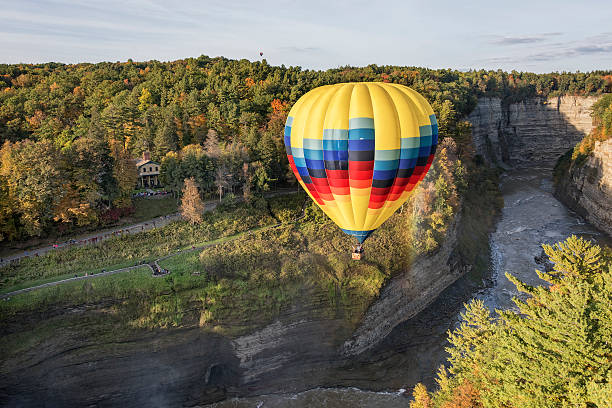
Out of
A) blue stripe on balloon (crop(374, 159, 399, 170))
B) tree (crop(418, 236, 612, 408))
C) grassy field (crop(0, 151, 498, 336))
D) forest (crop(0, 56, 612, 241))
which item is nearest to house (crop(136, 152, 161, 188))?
forest (crop(0, 56, 612, 241))

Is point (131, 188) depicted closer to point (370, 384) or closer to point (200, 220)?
point (200, 220)

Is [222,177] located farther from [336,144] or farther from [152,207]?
[336,144]

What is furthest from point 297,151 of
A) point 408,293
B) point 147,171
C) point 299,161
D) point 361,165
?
point 147,171

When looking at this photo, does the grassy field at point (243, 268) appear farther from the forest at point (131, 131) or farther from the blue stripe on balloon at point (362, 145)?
the blue stripe on balloon at point (362, 145)

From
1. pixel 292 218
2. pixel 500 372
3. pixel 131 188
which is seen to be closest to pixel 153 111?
pixel 131 188

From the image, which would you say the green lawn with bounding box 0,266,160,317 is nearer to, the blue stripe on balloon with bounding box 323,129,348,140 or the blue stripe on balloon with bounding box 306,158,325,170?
the blue stripe on balloon with bounding box 306,158,325,170

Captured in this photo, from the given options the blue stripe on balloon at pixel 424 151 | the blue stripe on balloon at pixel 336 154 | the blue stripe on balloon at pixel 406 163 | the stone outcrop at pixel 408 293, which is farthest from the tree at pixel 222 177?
the blue stripe on balloon at pixel 424 151
